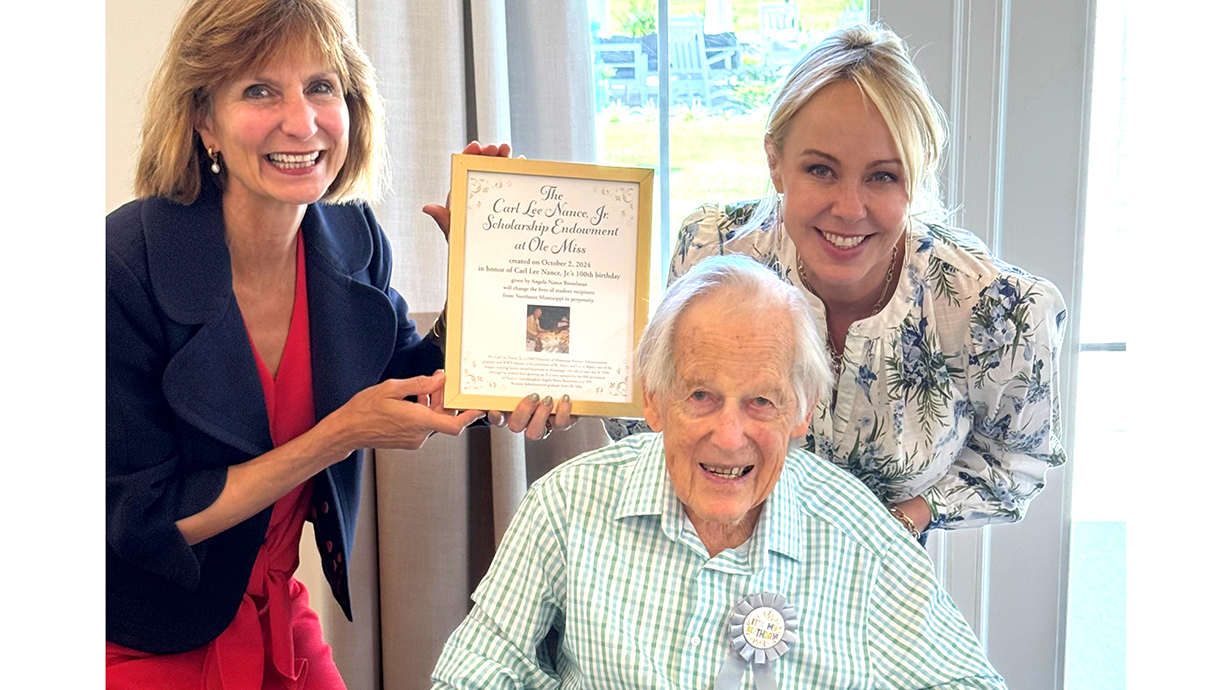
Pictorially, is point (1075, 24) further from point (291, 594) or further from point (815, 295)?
point (291, 594)

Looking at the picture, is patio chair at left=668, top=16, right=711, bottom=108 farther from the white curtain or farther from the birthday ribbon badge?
the birthday ribbon badge

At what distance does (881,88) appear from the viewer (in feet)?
5.23

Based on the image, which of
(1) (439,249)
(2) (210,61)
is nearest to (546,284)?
(2) (210,61)

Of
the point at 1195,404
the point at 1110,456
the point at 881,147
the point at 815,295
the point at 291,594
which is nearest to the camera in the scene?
the point at 1195,404

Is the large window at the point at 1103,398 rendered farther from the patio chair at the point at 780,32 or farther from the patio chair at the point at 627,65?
the patio chair at the point at 627,65

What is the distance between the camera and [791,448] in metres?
1.57

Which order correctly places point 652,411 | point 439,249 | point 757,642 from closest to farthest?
point 757,642
point 652,411
point 439,249

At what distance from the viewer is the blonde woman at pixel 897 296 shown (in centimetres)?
162

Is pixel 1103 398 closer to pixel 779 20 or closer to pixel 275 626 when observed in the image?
pixel 779 20

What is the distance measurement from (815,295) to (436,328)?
2.21 feet

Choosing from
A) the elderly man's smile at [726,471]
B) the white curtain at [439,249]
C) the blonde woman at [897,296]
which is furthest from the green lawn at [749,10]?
the elderly man's smile at [726,471]

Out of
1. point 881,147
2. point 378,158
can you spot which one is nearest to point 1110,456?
point 881,147

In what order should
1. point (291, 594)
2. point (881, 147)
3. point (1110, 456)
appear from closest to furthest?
point (881, 147) < point (291, 594) < point (1110, 456)

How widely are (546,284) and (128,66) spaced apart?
63.4 inches
